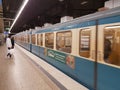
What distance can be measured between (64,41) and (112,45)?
2851mm

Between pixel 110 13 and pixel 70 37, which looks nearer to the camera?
pixel 110 13

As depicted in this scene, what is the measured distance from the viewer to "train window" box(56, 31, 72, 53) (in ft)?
17.8

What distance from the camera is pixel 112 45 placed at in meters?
3.32

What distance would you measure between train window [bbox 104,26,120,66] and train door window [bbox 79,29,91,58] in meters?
0.70

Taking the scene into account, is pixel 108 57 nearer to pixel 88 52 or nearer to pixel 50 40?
pixel 88 52

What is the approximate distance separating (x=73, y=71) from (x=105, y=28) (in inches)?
79.8

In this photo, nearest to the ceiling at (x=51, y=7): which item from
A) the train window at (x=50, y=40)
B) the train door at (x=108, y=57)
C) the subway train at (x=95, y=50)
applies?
the train window at (x=50, y=40)

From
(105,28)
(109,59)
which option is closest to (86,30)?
(105,28)

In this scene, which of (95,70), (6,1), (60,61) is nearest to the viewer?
(95,70)

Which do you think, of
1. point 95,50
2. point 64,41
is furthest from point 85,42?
point 64,41

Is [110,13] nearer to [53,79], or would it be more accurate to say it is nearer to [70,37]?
[70,37]

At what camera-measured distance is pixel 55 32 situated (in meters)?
6.94

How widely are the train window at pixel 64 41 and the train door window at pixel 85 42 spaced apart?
0.79 m

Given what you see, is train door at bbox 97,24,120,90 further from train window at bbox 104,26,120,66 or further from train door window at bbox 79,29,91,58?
train door window at bbox 79,29,91,58
